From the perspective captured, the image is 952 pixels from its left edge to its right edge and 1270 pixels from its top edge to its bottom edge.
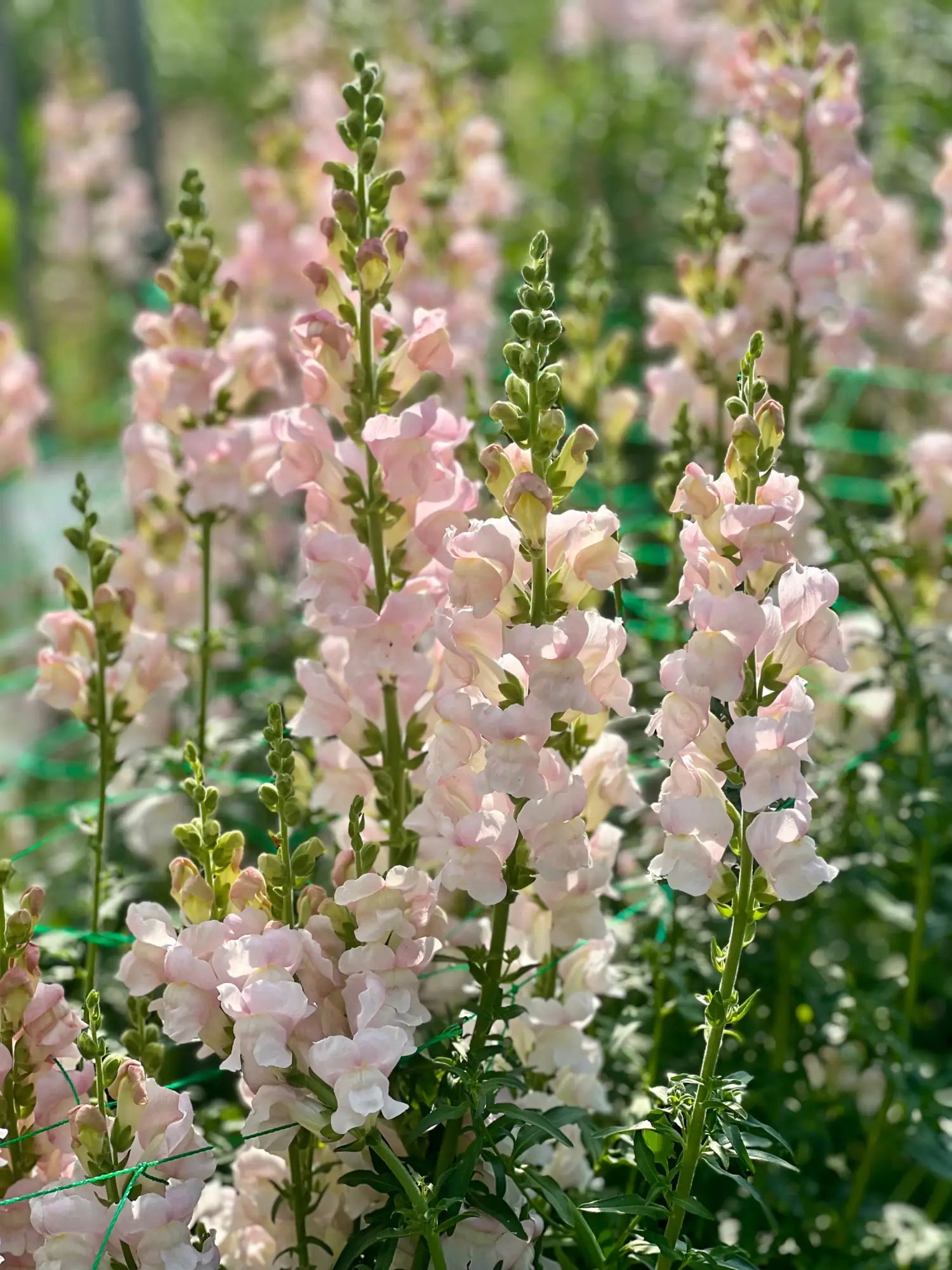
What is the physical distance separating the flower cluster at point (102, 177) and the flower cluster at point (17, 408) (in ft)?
7.60

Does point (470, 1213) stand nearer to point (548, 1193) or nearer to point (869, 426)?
point (548, 1193)

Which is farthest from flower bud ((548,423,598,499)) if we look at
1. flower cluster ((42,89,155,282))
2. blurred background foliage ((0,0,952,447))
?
flower cluster ((42,89,155,282))

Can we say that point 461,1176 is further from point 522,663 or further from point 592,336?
point 592,336

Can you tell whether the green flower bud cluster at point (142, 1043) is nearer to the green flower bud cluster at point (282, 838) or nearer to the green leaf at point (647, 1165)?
the green flower bud cluster at point (282, 838)

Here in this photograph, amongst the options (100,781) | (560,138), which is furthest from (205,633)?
(560,138)

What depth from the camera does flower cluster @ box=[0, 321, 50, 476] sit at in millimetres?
3021

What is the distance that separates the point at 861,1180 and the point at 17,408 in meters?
2.00

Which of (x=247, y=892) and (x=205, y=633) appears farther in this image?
(x=205, y=633)

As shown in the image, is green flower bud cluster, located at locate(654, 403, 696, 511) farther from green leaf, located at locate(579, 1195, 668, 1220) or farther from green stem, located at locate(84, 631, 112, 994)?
green leaf, located at locate(579, 1195, 668, 1220)

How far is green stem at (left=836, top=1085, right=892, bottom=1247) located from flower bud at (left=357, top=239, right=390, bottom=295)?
4.58 feet

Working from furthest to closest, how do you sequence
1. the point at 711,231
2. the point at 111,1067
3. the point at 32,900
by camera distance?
the point at 711,231 → the point at 32,900 → the point at 111,1067

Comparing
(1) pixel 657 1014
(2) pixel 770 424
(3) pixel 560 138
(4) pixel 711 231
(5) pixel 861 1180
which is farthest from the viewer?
(3) pixel 560 138

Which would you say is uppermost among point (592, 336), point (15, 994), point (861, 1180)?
point (592, 336)

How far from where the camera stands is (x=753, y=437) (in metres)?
1.52
